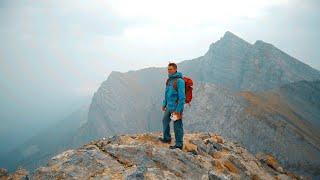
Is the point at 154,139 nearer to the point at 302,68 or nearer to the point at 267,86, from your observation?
the point at 267,86

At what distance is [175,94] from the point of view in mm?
15938

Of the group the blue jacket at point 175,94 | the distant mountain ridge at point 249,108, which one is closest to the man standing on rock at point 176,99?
the blue jacket at point 175,94

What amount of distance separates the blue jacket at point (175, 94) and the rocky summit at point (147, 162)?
6.19 ft

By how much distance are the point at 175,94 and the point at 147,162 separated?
3.37 m

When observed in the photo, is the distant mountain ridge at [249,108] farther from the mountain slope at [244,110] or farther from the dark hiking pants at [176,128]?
the dark hiking pants at [176,128]

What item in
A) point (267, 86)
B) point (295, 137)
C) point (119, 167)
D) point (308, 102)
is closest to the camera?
point (119, 167)

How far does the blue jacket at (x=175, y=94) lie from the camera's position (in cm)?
1550

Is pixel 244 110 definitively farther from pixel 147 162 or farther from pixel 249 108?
pixel 147 162

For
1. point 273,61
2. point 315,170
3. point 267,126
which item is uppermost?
point 273,61

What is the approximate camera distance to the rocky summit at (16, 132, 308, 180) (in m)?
13.3

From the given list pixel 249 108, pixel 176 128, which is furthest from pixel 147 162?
pixel 249 108

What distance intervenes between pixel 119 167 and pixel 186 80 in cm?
497

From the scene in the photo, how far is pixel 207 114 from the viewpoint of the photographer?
110m

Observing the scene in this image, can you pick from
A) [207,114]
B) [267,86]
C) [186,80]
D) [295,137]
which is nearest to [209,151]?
[186,80]
